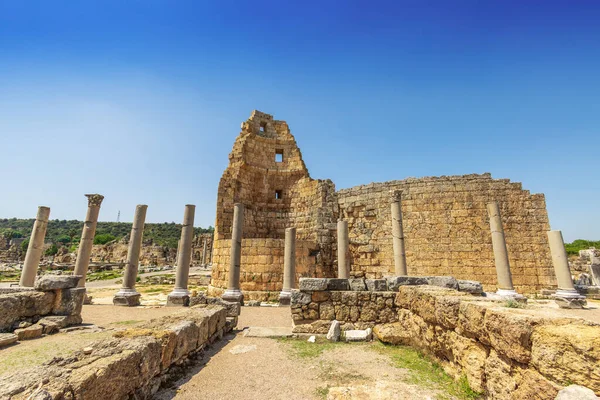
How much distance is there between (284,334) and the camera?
6.87 meters

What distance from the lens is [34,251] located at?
489 inches

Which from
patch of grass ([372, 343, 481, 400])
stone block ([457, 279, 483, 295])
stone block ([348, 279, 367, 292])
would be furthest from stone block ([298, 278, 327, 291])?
stone block ([457, 279, 483, 295])

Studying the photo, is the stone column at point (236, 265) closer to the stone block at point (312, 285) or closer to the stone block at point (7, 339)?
the stone block at point (312, 285)

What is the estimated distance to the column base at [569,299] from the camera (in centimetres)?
1142

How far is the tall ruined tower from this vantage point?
14.5 m

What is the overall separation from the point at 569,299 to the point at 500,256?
9.15ft

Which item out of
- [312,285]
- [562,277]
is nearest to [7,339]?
[312,285]

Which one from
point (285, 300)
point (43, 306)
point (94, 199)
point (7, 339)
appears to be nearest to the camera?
point (7, 339)

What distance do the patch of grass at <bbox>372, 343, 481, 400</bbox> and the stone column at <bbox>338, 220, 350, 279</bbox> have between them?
25.3 feet

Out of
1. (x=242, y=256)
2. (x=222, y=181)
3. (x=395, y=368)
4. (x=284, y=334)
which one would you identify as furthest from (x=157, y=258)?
(x=395, y=368)

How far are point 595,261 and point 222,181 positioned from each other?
24484 mm

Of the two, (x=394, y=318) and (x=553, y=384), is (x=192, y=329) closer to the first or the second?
(x=394, y=318)

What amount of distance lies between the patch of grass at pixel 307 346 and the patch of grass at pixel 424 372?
96 centimetres

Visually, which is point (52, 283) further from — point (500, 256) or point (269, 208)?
point (500, 256)
